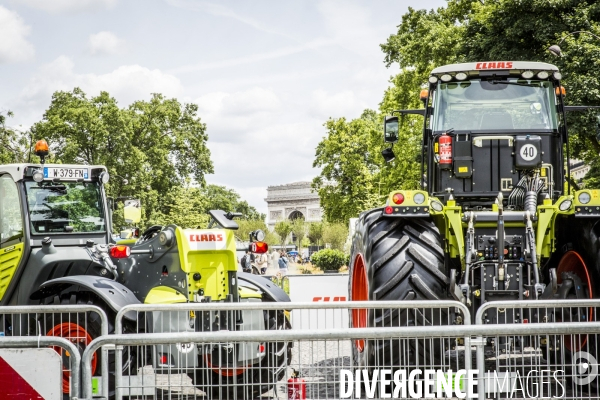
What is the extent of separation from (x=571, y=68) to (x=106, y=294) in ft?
58.2

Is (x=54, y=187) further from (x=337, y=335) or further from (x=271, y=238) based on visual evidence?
(x=271, y=238)

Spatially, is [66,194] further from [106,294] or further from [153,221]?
[153,221]

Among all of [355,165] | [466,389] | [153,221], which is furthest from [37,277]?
[355,165]

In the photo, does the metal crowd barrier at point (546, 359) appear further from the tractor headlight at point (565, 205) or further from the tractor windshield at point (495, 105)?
the tractor windshield at point (495, 105)

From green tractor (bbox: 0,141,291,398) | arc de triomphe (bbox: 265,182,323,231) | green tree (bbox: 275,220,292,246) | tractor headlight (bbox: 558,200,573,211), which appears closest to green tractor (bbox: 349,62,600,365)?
tractor headlight (bbox: 558,200,573,211)

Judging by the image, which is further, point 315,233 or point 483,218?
point 315,233

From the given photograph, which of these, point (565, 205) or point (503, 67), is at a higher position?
point (503, 67)

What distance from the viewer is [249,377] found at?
15.6 feet

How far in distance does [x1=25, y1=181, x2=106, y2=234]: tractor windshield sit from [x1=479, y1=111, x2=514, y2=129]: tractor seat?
15.4 feet

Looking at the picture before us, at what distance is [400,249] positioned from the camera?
691 cm

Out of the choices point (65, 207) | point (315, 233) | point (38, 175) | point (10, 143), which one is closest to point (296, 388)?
point (38, 175)

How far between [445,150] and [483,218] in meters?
1.64

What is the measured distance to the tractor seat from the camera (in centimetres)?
835

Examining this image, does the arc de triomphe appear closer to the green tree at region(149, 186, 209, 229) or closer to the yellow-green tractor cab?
the green tree at region(149, 186, 209, 229)
